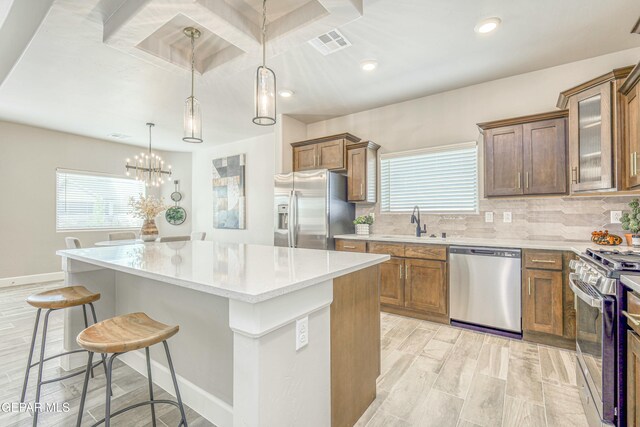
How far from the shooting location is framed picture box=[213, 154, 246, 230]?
603cm

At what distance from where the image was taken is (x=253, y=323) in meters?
1.09

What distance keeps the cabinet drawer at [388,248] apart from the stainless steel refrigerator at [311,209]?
622 millimetres

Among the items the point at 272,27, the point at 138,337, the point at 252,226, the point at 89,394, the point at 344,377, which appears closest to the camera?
the point at 138,337

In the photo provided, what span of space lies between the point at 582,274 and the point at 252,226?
4975 millimetres

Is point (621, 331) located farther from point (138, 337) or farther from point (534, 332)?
point (138, 337)

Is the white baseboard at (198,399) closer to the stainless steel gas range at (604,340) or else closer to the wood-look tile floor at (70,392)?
the wood-look tile floor at (70,392)

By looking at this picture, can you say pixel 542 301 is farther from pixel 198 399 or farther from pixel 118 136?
pixel 118 136

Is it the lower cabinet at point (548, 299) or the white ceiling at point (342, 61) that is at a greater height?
the white ceiling at point (342, 61)

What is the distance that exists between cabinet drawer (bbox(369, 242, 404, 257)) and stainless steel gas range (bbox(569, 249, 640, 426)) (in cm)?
184

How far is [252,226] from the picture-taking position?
5.84 meters

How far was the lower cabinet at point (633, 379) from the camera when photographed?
1224mm

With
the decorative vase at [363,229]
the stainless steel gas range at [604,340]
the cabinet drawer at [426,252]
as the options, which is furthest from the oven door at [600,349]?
the decorative vase at [363,229]

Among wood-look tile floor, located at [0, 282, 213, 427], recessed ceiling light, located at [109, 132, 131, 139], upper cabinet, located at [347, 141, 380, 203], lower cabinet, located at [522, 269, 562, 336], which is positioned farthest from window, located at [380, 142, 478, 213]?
recessed ceiling light, located at [109, 132, 131, 139]

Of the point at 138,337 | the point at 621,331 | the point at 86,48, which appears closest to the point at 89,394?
the point at 138,337
